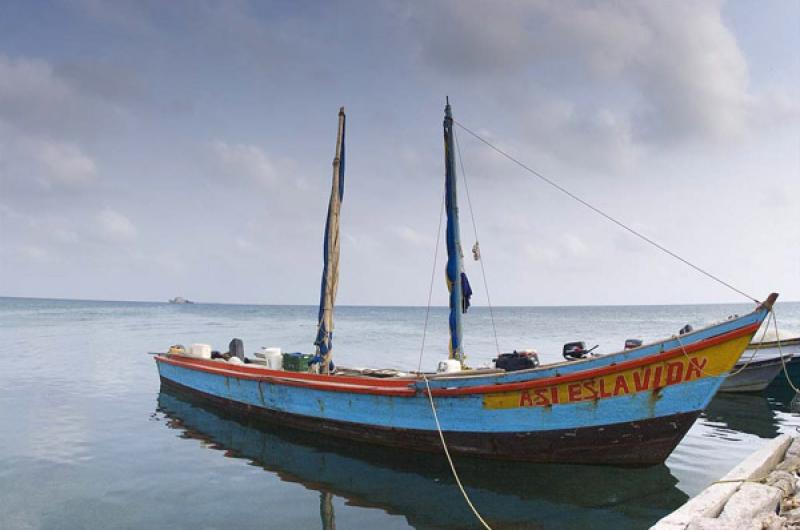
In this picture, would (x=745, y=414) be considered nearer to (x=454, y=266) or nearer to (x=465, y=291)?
(x=465, y=291)

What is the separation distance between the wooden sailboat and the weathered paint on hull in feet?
0.06

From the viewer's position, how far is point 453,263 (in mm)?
13578

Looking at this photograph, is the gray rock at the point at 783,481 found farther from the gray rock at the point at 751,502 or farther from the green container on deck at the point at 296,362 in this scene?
the green container on deck at the point at 296,362

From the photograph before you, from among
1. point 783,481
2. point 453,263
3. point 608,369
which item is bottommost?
point 783,481

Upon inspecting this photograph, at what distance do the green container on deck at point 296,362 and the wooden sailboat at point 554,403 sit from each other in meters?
3.00

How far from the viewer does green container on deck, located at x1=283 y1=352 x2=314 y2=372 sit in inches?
614

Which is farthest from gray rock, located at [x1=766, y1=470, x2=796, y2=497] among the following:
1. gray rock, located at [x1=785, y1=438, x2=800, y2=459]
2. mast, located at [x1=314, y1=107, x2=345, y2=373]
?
mast, located at [x1=314, y1=107, x2=345, y2=373]

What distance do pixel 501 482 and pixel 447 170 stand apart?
27.4 ft

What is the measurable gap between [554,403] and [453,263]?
5474 millimetres

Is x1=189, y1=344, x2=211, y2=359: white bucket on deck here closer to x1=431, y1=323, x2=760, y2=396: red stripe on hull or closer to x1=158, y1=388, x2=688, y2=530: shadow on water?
x1=158, y1=388, x2=688, y2=530: shadow on water

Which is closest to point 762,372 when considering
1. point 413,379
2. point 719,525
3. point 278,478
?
point 413,379

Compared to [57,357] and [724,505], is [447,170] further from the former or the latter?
[57,357]

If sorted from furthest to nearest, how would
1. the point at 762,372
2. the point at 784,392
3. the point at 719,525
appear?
1. the point at 784,392
2. the point at 762,372
3. the point at 719,525

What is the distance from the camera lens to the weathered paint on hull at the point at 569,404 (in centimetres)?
814
